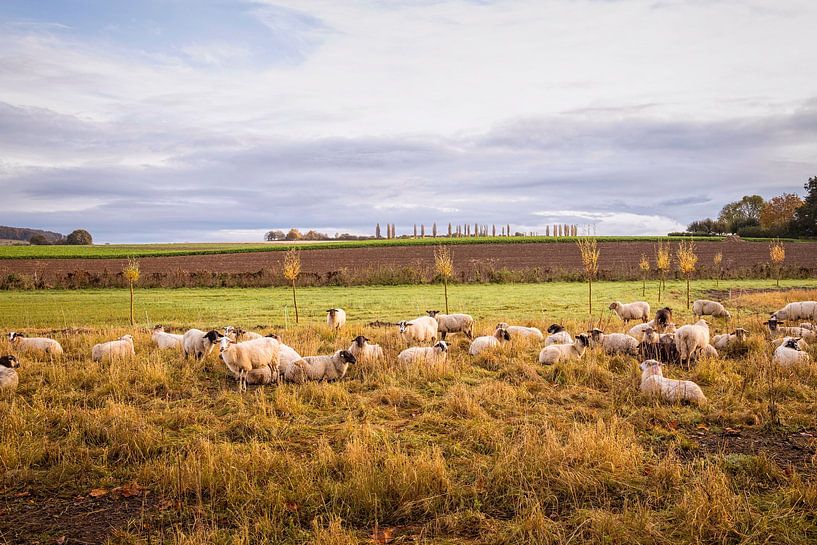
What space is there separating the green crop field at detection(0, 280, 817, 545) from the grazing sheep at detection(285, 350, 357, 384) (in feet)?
1.63

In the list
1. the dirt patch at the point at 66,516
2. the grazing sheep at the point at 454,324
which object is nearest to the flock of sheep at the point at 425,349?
the grazing sheep at the point at 454,324

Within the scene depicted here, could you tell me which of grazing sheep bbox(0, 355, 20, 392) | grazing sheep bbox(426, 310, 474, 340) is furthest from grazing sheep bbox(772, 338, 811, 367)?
grazing sheep bbox(0, 355, 20, 392)

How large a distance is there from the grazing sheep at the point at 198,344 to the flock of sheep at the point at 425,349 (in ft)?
0.09

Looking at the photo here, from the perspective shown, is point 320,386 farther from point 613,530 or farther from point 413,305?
point 413,305

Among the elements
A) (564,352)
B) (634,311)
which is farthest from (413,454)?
(634,311)

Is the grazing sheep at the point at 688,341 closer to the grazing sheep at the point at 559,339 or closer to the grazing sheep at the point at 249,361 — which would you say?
the grazing sheep at the point at 559,339

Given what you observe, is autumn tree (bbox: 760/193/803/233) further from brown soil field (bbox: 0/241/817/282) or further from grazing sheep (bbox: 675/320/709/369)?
grazing sheep (bbox: 675/320/709/369)

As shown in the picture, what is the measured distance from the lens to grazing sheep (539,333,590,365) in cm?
1483

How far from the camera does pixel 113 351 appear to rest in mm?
15953

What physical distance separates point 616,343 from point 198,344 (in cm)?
1230

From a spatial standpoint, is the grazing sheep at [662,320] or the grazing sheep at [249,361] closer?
the grazing sheep at [249,361]

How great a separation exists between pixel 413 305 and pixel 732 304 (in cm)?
1907

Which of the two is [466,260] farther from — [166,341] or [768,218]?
[768,218]

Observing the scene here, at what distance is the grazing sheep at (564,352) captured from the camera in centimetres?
1483
